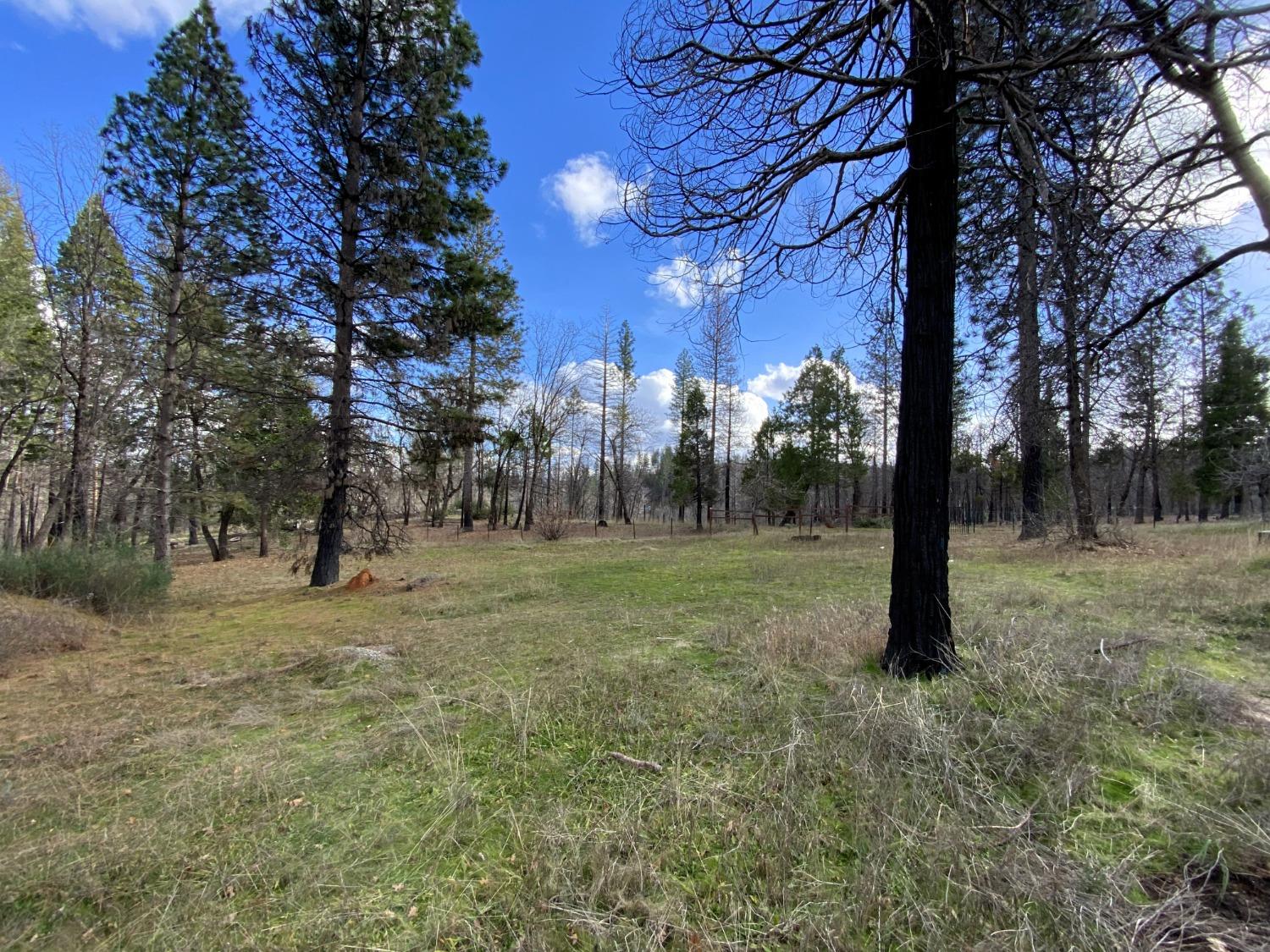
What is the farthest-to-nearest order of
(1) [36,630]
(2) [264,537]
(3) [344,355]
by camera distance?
(2) [264,537], (3) [344,355], (1) [36,630]

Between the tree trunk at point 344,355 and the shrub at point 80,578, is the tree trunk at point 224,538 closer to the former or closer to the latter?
the tree trunk at point 344,355

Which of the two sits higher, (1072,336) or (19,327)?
(19,327)

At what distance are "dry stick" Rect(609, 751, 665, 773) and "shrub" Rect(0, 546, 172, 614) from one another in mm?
7515

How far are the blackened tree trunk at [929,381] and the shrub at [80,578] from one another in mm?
8894

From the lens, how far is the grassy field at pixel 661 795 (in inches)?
59.7

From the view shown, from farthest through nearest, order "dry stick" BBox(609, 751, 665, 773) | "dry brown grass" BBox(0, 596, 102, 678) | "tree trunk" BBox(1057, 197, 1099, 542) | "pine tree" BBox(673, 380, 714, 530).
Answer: "pine tree" BBox(673, 380, 714, 530) → "dry brown grass" BBox(0, 596, 102, 678) → "tree trunk" BBox(1057, 197, 1099, 542) → "dry stick" BBox(609, 751, 665, 773)

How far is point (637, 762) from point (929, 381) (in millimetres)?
2975

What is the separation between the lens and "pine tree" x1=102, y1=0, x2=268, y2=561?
9.00 m

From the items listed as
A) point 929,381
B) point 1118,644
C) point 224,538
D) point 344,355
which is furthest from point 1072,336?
point 224,538

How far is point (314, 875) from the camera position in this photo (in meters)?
1.72

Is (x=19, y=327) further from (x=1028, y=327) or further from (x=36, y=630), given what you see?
(x=1028, y=327)

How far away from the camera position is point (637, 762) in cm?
239

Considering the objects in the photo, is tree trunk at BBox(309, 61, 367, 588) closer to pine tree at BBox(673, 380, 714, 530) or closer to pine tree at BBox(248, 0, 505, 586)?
pine tree at BBox(248, 0, 505, 586)

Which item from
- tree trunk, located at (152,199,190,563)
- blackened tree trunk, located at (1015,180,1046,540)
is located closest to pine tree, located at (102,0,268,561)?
tree trunk, located at (152,199,190,563)
